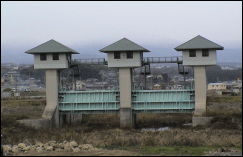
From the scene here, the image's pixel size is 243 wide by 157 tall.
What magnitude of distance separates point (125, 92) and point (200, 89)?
861cm

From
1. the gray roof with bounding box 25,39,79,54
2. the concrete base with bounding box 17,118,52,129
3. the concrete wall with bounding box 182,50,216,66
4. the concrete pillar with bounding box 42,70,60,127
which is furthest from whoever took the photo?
the concrete pillar with bounding box 42,70,60,127

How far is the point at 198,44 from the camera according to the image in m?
43.1

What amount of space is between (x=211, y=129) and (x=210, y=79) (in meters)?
123

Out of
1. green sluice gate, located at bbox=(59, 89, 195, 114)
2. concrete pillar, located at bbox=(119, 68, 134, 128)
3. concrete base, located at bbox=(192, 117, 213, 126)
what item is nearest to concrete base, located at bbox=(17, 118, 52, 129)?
green sluice gate, located at bbox=(59, 89, 195, 114)

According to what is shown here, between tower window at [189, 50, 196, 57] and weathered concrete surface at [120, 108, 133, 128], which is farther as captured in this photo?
weathered concrete surface at [120, 108, 133, 128]

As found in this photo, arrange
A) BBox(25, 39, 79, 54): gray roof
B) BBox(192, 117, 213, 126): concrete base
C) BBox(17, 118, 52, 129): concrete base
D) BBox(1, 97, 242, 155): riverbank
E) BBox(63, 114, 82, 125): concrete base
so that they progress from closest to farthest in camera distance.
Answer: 1. BBox(1, 97, 242, 155): riverbank
2. BBox(192, 117, 213, 126): concrete base
3. BBox(17, 118, 52, 129): concrete base
4. BBox(25, 39, 79, 54): gray roof
5. BBox(63, 114, 82, 125): concrete base

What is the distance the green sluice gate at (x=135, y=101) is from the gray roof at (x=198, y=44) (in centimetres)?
512

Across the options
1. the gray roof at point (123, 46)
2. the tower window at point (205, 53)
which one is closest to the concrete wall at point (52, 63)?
the gray roof at point (123, 46)

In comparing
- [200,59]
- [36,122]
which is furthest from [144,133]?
[36,122]

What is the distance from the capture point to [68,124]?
48.0 m

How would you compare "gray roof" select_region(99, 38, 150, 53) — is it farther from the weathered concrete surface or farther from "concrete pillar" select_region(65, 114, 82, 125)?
"concrete pillar" select_region(65, 114, 82, 125)

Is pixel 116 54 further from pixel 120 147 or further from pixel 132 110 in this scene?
pixel 120 147

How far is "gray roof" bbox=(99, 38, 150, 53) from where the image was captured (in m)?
43.4

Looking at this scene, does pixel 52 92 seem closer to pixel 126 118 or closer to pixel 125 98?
pixel 125 98
